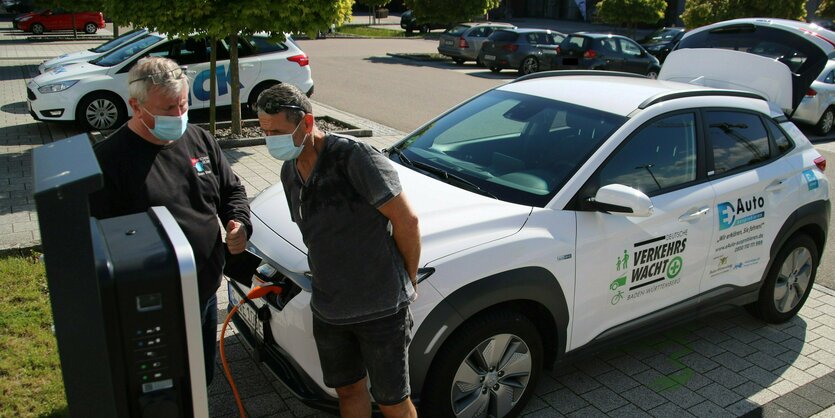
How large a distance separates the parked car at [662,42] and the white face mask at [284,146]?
23.8 m

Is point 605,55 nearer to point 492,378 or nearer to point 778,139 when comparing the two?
point 778,139

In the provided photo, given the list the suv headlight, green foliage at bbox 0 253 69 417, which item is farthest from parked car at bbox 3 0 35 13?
green foliage at bbox 0 253 69 417

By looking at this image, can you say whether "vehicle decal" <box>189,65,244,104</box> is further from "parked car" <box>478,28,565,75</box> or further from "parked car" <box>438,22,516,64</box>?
"parked car" <box>438,22,516,64</box>

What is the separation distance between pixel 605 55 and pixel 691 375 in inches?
647

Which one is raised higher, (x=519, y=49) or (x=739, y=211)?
(x=739, y=211)

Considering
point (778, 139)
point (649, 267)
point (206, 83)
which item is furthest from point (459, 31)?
point (649, 267)

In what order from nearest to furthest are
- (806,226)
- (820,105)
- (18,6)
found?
(806,226), (820,105), (18,6)

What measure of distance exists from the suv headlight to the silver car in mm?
12223

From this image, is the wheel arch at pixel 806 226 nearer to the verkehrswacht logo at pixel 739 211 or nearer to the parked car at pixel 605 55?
the verkehrswacht logo at pixel 739 211

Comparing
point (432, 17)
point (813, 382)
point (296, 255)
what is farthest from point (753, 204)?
point (432, 17)

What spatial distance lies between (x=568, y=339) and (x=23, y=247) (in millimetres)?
4348

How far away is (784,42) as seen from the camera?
6.11m

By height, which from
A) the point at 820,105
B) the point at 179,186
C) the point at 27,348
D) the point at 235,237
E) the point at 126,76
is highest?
the point at 179,186

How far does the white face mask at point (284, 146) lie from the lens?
2.65m
